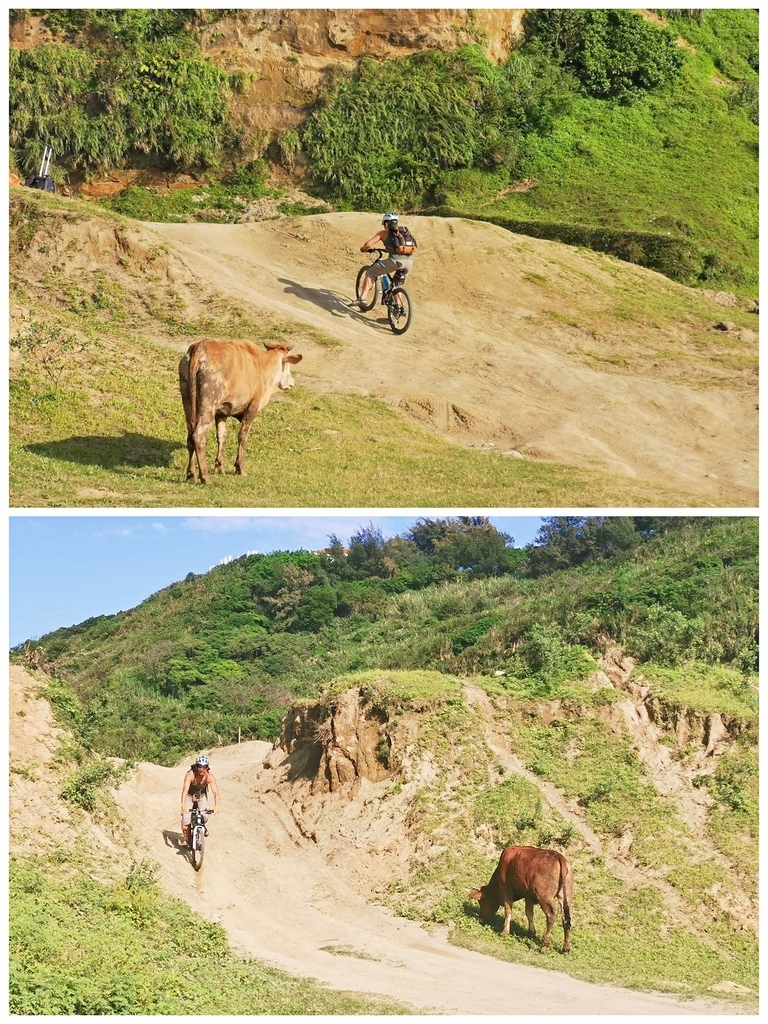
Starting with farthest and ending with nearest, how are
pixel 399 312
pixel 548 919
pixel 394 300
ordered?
pixel 399 312 → pixel 394 300 → pixel 548 919

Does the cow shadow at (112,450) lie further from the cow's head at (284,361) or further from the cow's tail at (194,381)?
the cow's head at (284,361)

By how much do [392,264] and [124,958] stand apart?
16.8 m

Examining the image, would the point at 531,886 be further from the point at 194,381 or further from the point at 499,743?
the point at 194,381

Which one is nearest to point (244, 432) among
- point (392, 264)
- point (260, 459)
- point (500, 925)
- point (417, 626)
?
point (260, 459)

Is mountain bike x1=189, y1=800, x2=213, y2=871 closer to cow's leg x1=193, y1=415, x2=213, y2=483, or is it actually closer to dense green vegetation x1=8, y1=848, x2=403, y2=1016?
dense green vegetation x1=8, y1=848, x2=403, y2=1016

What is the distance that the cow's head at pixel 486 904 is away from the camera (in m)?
17.5

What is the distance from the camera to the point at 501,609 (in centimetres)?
2830

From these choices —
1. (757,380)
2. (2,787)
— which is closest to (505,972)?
(2,787)

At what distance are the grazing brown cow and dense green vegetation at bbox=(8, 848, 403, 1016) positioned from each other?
681 centimetres

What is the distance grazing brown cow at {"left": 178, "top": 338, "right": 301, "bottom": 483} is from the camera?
19094 mm

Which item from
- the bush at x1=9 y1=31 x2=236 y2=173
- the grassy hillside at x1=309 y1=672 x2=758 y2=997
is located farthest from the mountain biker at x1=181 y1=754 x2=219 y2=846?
the bush at x1=9 y1=31 x2=236 y2=173

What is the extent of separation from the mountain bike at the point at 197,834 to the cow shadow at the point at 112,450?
591 centimetres

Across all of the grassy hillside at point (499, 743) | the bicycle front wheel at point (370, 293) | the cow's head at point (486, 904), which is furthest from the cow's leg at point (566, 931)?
the bicycle front wheel at point (370, 293)

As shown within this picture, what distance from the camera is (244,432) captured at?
20156mm
